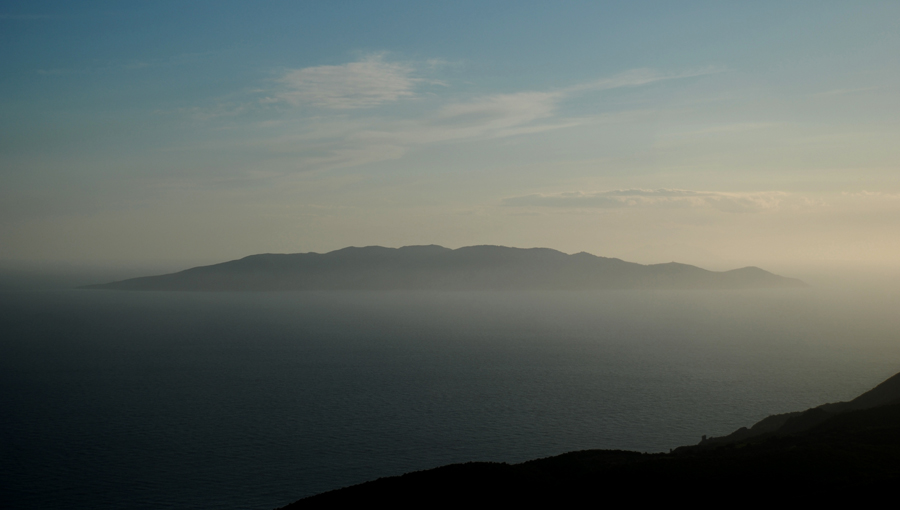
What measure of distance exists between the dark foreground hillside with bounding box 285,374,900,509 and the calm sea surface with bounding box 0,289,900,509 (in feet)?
57.4

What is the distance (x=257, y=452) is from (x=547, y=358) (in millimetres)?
74805

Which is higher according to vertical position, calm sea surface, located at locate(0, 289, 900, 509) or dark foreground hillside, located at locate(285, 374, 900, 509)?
dark foreground hillside, located at locate(285, 374, 900, 509)

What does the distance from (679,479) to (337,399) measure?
2180 inches

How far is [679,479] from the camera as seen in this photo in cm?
2897

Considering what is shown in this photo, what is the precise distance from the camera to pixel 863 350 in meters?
131

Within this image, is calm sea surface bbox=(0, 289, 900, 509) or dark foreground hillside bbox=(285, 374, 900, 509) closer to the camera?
dark foreground hillside bbox=(285, 374, 900, 509)

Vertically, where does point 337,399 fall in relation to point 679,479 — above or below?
below

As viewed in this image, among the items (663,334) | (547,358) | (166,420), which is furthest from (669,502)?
(663,334)

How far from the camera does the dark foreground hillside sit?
27.4 meters

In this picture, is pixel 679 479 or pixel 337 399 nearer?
pixel 679 479

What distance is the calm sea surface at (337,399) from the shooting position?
158 ft

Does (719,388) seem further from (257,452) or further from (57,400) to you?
(57,400)

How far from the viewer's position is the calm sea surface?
48281mm

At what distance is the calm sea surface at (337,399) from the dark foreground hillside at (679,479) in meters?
17.5
